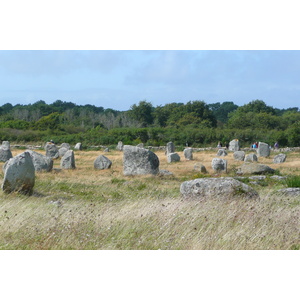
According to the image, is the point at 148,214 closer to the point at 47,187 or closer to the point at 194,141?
the point at 47,187

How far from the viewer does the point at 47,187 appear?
1552 cm

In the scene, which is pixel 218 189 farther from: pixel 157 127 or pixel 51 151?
pixel 157 127

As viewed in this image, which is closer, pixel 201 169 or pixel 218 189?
pixel 218 189

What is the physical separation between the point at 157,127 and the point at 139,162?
44.7 meters

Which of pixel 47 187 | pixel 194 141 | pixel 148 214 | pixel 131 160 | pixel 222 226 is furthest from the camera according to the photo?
pixel 194 141

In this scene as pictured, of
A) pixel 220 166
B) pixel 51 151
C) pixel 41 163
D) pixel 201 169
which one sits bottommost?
pixel 201 169

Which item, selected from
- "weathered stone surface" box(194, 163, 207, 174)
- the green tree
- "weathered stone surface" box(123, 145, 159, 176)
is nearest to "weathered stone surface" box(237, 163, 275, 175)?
"weathered stone surface" box(194, 163, 207, 174)

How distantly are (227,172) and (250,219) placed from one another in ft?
51.3

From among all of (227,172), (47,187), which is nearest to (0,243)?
(47,187)

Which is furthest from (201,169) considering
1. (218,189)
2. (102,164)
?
(218,189)

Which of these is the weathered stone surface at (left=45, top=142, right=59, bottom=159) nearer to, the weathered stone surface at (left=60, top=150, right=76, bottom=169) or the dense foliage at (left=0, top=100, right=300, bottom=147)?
the weathered stone surface at (left=60, top=150, right=76, bottom=169)

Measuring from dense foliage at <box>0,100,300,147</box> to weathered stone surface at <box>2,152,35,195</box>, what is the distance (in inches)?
1497

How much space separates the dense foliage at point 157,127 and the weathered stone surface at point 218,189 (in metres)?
40.1

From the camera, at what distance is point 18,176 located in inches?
503
